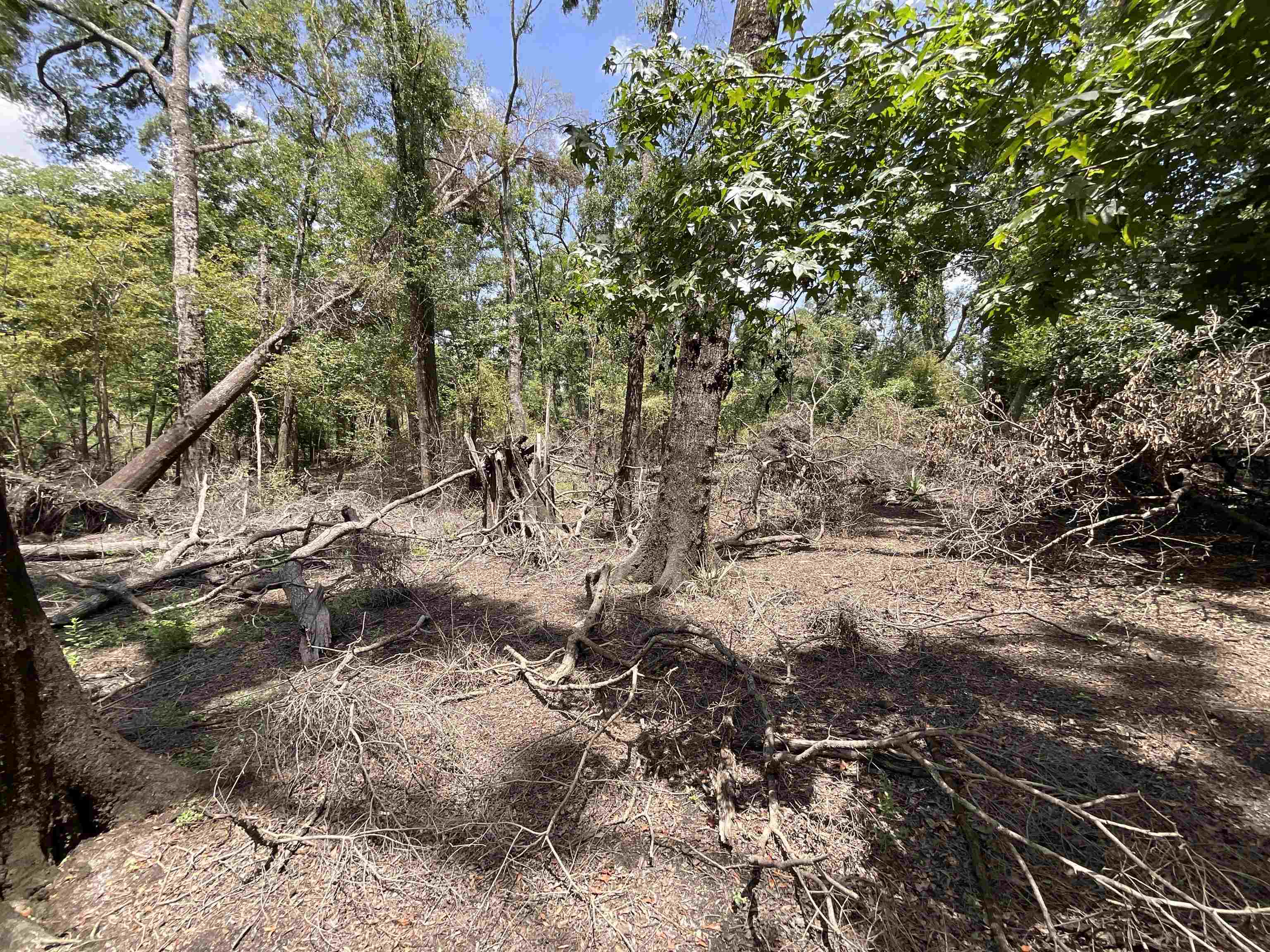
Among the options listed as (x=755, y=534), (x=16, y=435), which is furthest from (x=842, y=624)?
(x=16, y=435)

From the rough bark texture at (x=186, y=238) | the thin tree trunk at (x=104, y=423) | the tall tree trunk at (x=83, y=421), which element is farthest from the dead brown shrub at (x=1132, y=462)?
the tall tree trunk at (x=83, y=421)

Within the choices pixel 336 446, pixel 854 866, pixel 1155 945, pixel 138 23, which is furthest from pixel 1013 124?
pixel 336 446

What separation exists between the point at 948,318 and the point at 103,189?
1450 inches

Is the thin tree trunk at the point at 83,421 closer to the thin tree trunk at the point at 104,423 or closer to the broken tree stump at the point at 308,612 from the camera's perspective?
the thin tree trunk at the point at 104,423

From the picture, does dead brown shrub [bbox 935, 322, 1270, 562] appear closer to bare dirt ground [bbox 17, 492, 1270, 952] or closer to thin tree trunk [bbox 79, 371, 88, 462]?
bare dirt ground [bbox 17, 492, 1270, 952]

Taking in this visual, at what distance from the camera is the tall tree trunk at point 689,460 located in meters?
5.21

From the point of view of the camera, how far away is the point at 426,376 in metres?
12.3

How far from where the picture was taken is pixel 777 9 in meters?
2.76

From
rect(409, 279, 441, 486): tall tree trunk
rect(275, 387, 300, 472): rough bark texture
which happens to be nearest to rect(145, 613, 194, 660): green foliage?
rect(409, 279, 441, 486): tall tree trunk

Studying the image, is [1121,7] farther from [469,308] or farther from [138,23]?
[138,23]

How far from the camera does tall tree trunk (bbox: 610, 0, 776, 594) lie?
17.1 ft

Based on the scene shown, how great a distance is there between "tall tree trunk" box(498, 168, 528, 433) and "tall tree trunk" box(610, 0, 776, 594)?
8126mm

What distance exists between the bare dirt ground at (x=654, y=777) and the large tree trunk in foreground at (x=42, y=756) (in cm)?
13

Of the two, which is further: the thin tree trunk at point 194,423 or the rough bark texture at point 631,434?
the thin tree trunk at point 194,423
